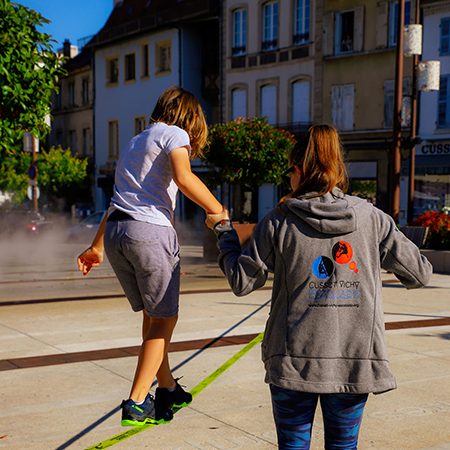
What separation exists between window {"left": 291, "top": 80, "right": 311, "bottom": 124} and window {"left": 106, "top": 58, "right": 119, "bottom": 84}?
13593mm

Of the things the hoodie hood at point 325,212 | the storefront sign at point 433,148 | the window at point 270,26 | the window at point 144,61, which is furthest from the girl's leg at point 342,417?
the window at point 144,61

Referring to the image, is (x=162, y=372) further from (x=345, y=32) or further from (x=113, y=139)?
(x=113, y=139)

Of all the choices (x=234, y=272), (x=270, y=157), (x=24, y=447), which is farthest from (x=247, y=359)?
(x=270, y=157)

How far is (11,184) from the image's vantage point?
39750mm

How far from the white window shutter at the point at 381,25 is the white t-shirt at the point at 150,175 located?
2670 centimetres

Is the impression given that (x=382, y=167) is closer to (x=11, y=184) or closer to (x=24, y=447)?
(x=11, y=184)

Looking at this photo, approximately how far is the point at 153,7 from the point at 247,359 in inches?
1438

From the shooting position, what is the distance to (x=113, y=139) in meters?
42.9

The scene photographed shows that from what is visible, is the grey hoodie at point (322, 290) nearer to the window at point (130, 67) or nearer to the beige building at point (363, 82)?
the beige building at point (363, 82)

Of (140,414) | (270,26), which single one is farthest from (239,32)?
(140,414)

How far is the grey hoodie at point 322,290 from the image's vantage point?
280cm

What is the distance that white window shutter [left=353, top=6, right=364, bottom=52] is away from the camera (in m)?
29.6

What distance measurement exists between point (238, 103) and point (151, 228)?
3224 cm

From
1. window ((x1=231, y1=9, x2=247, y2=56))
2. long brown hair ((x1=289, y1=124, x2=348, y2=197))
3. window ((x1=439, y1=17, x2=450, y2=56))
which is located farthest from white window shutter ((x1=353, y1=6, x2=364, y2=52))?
long brown hair ((x1=289, y1=124, x2=348, y2=197))
